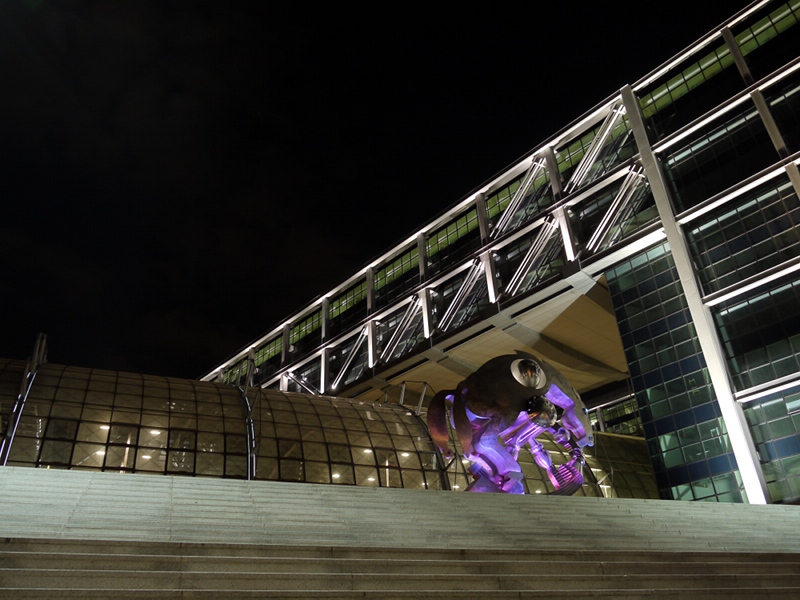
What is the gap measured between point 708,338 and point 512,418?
21.4 m

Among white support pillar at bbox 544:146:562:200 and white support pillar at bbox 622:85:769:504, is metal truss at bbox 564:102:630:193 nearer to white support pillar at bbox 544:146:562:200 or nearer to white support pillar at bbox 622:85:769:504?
white support pillar at bbox 544:146:562:200

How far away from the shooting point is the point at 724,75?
40.1 m

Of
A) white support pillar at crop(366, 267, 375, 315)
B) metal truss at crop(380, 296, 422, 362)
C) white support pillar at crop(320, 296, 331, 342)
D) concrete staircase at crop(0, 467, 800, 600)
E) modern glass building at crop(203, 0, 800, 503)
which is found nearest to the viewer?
concrete staircase at crop(0, 467, 800, 600)

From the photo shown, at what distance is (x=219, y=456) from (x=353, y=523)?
64.7 ft

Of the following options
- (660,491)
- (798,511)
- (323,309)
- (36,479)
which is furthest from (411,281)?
(36,479)

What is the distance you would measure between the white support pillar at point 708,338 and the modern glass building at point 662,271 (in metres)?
0.08

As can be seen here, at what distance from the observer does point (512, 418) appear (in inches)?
705

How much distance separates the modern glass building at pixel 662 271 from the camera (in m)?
33.4

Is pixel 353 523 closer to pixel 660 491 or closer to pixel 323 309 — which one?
pixel 660 491

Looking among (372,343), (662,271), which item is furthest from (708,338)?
Result: (372,343)

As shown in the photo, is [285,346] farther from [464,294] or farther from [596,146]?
[596,146]

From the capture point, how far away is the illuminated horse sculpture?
1794 centimetres

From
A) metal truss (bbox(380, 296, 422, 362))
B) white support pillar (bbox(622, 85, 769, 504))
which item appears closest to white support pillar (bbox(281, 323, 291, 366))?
metal truss (bbox(380, 296, 422, 362))

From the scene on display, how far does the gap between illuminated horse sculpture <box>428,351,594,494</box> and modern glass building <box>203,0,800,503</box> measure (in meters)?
14.7
